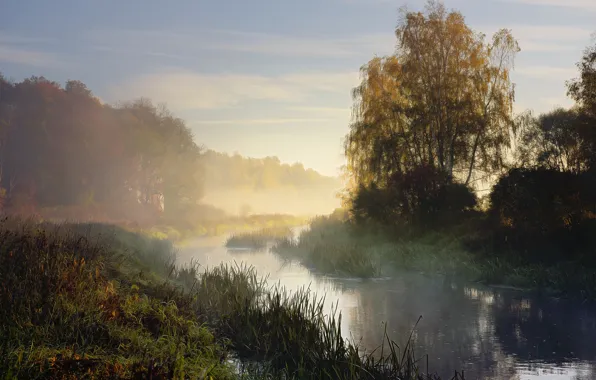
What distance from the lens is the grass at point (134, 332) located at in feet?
24.9

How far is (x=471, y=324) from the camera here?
15.3 metres

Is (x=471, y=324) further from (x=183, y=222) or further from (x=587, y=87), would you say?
(x=183, y=222)

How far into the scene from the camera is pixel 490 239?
24.3m

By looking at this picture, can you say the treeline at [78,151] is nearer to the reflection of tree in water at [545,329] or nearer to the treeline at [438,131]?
the treeline at [438,131]

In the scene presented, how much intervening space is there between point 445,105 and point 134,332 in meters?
25.5

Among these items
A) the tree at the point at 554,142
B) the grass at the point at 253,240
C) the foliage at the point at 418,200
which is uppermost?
the tree at the point at 554,142

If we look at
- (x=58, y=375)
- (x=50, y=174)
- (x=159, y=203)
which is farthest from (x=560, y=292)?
(x=159, y=203)

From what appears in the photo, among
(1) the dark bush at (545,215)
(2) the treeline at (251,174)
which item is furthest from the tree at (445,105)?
(2) the treeline at (251,174)

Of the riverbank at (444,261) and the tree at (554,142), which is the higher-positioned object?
the tree at (554,142)

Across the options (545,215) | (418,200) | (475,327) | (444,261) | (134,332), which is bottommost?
(475,327)

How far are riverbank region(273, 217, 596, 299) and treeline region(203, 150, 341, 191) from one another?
78902 mm

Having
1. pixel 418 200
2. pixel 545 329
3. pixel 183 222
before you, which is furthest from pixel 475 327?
pixel 183 222

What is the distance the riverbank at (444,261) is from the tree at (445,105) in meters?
4.62

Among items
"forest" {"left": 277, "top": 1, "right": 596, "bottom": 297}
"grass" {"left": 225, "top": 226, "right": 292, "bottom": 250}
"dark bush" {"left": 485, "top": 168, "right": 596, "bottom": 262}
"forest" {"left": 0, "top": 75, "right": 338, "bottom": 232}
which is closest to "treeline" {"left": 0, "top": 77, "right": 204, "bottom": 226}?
"forest" {"left": 0, "top": 75, "right": 338, "bottom": 232}
